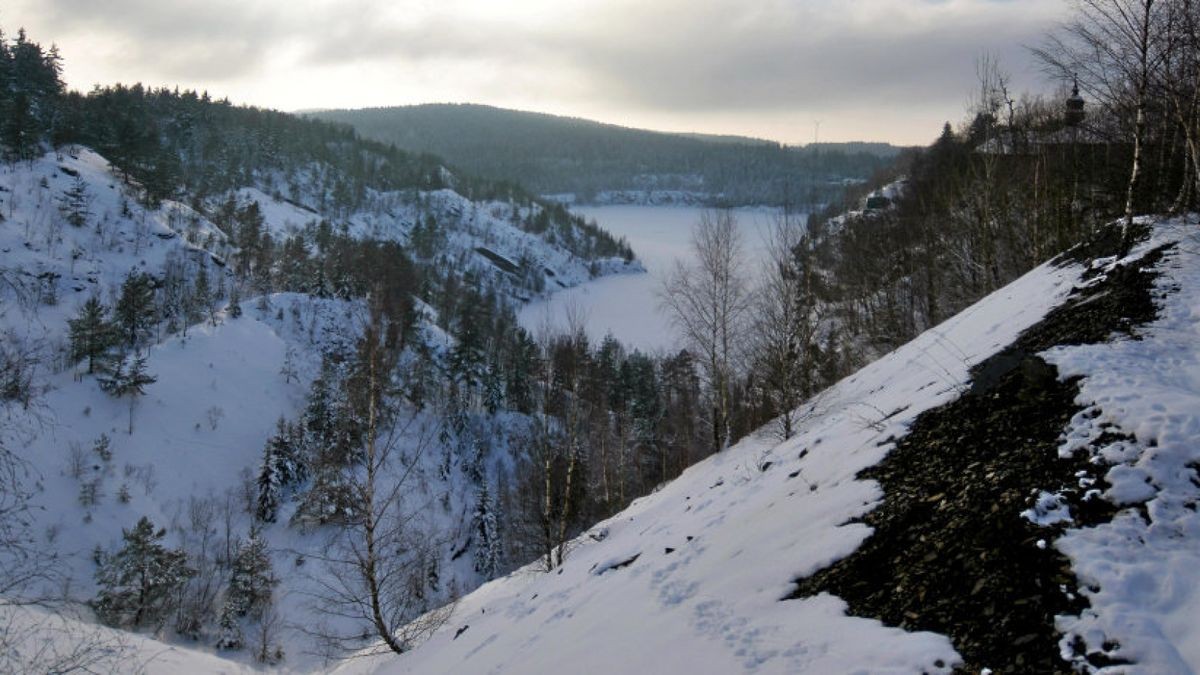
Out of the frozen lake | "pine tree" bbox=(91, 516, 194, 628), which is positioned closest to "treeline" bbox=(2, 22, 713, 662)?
"pine tree" bbox=(91, 516, 194, 628)

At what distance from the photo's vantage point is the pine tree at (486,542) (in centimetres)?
3528

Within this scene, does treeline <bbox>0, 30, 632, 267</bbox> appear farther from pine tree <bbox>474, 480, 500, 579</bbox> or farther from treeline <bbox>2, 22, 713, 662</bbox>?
pine tree <bbox>474, 480, 500, 579</bbox>

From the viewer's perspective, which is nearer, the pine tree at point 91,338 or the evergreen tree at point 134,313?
the pine tree at point 91,338

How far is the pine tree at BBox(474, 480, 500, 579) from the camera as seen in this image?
3528 cm

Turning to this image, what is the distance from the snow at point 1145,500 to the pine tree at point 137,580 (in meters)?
33.6

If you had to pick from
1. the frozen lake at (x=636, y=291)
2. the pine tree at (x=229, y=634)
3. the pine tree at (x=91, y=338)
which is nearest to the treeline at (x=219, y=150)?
the frozen lake at (x=636, y=291)

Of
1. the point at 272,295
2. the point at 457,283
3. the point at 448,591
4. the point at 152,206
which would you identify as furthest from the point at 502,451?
the point at 457,283

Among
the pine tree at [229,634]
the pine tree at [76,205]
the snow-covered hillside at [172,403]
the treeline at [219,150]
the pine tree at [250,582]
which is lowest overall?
the pine tree at [229,634]

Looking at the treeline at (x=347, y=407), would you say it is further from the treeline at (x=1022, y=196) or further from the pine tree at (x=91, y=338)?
the treeline at (x=1022, y=196)

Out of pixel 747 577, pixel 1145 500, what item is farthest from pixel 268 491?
pixel 1145 500

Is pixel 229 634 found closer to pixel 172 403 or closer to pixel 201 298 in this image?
pixel 172 403

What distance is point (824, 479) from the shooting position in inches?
304

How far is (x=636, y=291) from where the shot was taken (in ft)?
436

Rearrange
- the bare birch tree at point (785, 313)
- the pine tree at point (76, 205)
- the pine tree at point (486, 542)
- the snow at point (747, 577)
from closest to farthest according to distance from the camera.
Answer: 1. the snow at point (747, 577)
2. the bare birch tree at point (785, 313)
3. the pine tree at point (486, 542)
4. the pine tree at point (76, 205)
